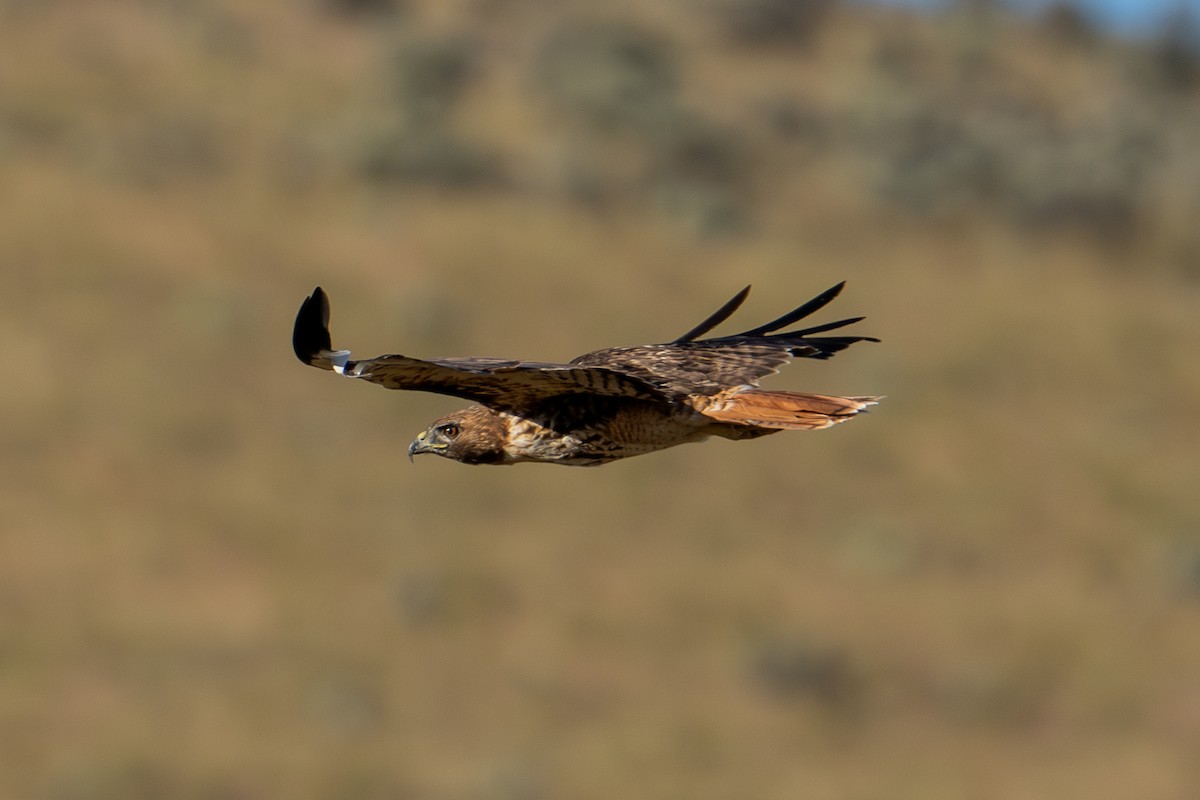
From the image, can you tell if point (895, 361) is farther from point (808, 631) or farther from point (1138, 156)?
point (1138, 156)

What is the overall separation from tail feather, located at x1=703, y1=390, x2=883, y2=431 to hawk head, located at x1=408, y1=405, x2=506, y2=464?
2.91 feet

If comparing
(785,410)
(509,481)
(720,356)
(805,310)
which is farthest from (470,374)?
(509,481)

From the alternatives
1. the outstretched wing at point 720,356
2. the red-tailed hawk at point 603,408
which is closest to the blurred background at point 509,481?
the outstretched wing at point 720,356

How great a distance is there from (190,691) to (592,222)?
1596 cm

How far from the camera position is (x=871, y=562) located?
31375 millimetres

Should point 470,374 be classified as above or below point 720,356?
below

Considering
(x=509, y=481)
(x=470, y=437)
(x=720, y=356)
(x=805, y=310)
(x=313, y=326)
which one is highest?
(x=509, y=481)

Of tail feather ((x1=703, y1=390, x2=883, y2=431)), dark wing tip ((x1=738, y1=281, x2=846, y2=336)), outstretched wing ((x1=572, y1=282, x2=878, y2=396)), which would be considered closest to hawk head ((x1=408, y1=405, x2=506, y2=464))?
outstretched wing ((x1=572, y1=282, x2=878, y2=396))

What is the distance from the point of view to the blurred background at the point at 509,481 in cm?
2634

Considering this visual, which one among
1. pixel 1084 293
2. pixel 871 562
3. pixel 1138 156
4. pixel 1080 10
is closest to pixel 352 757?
pixel 871 562

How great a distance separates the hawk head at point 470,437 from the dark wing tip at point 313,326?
3.18 ft

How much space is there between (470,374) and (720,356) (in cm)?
182

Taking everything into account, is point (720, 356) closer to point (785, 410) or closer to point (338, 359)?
point (785, 410)

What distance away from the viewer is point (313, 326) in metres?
7.68
